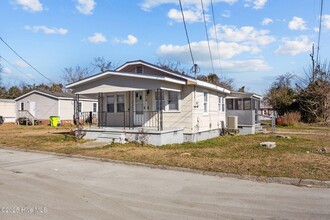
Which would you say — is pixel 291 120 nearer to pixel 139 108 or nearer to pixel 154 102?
pixel 154 102

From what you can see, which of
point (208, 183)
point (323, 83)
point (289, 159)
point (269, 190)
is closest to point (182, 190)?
point (208, 183)

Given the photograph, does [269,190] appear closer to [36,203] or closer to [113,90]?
[36,203]

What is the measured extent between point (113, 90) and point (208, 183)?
31.7 feet

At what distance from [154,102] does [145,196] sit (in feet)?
34.0

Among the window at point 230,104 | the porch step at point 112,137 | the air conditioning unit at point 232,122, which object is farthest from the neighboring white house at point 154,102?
the window at point 230,104

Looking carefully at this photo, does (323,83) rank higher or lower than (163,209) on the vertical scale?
higher

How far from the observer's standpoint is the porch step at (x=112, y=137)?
555 inches

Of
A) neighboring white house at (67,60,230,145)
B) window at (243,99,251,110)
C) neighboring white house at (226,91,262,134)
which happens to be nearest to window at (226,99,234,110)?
neighboring white house at (226,91,262,134)

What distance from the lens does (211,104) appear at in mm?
18266

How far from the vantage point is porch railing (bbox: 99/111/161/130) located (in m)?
15.9

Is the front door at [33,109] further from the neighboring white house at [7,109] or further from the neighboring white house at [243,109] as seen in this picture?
the neighboring white house at [243,109]

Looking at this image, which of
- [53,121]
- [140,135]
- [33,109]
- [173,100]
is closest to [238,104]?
[173,100]

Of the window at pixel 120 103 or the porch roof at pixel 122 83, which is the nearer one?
the porch roof at pixel 122 83

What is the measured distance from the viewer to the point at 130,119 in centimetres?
1656
